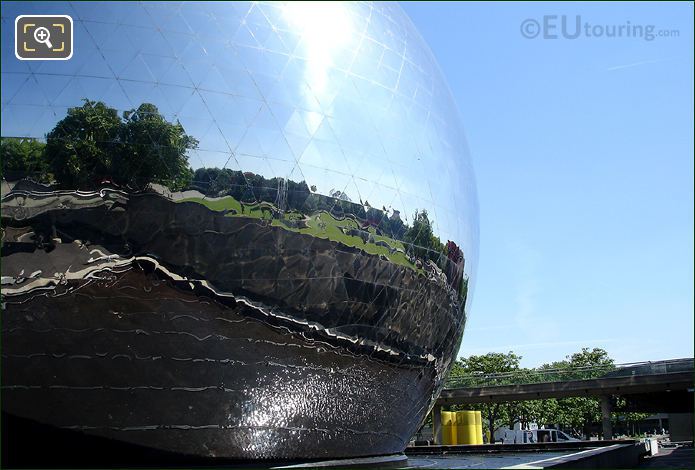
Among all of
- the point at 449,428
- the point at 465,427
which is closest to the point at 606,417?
the point at 449,428

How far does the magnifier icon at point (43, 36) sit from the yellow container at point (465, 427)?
1613cm

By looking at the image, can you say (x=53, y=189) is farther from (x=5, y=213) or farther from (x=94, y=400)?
(x=94, y=400)

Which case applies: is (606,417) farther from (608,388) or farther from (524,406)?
(524,406)

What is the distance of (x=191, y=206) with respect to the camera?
753 cm

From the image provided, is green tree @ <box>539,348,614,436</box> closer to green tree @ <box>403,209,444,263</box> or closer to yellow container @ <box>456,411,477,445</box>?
yellow container @ <box>456,411,477,445</box>

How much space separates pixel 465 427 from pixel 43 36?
653 inches

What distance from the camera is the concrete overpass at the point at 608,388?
3250 centimetres

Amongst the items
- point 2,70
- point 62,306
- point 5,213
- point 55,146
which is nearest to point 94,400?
point 62,306

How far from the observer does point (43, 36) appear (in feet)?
25.1

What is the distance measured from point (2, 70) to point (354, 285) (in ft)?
14.6

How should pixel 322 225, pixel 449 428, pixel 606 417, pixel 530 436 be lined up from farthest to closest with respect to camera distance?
1. pixel 530 436
2. pixel 606 417
3. pixel 449 428
4. pixel 322 225

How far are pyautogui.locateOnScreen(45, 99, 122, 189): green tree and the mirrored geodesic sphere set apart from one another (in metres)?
0.02

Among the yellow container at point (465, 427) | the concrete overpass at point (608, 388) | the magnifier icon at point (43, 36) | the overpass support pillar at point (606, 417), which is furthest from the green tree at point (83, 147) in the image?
the overpass support pillar at point (606, 417)

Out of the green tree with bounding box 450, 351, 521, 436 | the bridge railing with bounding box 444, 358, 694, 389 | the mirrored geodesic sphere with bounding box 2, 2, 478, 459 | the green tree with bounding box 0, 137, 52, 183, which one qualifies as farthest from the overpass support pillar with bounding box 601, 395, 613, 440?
the green tree with bounding box 0, 137, 52, 183
